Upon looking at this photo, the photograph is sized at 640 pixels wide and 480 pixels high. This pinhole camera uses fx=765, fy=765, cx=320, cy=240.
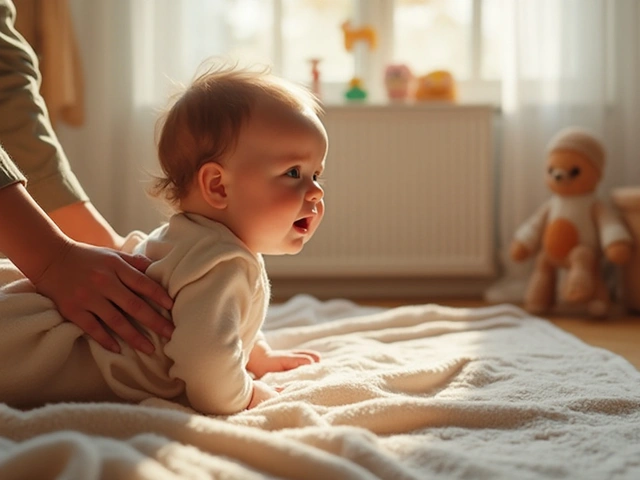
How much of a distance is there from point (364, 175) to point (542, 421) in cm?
193

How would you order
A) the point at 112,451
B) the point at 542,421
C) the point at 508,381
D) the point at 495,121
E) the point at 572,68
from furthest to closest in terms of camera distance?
the point at 495,121
the point at 572,68
the point at 508,381
the point at 542,421
the point at 112,451

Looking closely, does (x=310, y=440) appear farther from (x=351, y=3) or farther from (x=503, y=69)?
(x=351, y=3)

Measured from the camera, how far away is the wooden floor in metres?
1.80

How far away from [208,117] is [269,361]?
1.42 feet

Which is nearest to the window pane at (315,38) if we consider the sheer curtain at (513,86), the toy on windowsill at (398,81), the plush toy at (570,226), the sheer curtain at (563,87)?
the toy on windowsill at (398,81)

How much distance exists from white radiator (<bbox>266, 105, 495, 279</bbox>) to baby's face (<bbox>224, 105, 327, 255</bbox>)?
1724 millimetres

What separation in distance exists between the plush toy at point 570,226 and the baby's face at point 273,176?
1.54 m

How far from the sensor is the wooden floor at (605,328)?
180 cm

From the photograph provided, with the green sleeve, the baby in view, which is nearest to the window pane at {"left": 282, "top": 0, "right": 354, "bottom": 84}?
the green sleeve

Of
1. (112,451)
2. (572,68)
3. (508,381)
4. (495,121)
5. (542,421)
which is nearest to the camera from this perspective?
(112,451)

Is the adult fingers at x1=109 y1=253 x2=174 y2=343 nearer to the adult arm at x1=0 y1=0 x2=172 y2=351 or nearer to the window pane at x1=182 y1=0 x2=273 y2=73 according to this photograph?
the adult arm at x1=0 y1=0 x2=172 y2=351

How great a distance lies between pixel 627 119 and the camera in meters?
2.79

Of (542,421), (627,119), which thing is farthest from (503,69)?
(542,421)

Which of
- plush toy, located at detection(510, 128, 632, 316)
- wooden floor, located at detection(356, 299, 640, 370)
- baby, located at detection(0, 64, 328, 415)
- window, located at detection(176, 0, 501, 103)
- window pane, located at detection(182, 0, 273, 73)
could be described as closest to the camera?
baby, located at detection(0, 64, 328, 415)
